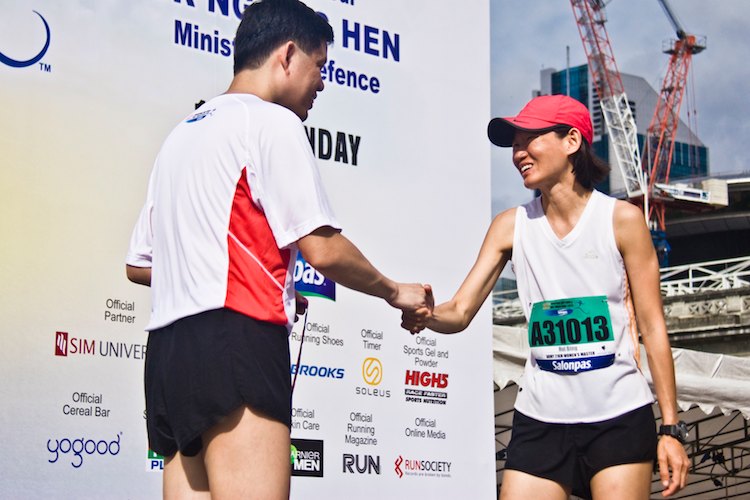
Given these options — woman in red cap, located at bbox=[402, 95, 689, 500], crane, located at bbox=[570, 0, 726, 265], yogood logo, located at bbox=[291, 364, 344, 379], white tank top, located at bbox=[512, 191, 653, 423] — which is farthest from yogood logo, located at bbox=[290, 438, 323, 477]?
crane, located at bbox=[570, 0, 726, 265]

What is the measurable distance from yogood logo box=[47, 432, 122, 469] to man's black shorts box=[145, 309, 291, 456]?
3087 millimetres

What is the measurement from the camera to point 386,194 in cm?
749

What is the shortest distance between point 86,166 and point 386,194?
7.14 feet

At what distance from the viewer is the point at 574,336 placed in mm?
3836

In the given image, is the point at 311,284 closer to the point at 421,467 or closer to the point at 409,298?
the point at 421,467

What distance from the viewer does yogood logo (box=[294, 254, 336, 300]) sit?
22.7 ft

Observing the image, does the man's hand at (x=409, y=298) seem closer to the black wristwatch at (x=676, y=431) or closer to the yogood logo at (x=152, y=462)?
the black wristwatch at (x=676, y=431)

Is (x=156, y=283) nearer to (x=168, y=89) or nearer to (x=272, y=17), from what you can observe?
(x=272, y=17)

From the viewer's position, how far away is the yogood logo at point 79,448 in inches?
228

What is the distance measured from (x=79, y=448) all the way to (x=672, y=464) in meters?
3.37

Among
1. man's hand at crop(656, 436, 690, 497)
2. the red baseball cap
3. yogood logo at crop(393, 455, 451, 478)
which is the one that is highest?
the red baseball cap

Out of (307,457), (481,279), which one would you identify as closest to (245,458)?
(481,279)

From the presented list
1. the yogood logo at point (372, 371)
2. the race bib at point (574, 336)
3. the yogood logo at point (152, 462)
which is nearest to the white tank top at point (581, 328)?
the race bib at point (574, 336)

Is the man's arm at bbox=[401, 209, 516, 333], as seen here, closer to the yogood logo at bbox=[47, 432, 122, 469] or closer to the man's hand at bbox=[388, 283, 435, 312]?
the man's hand at bbox=[388, 283, 435, 312]
